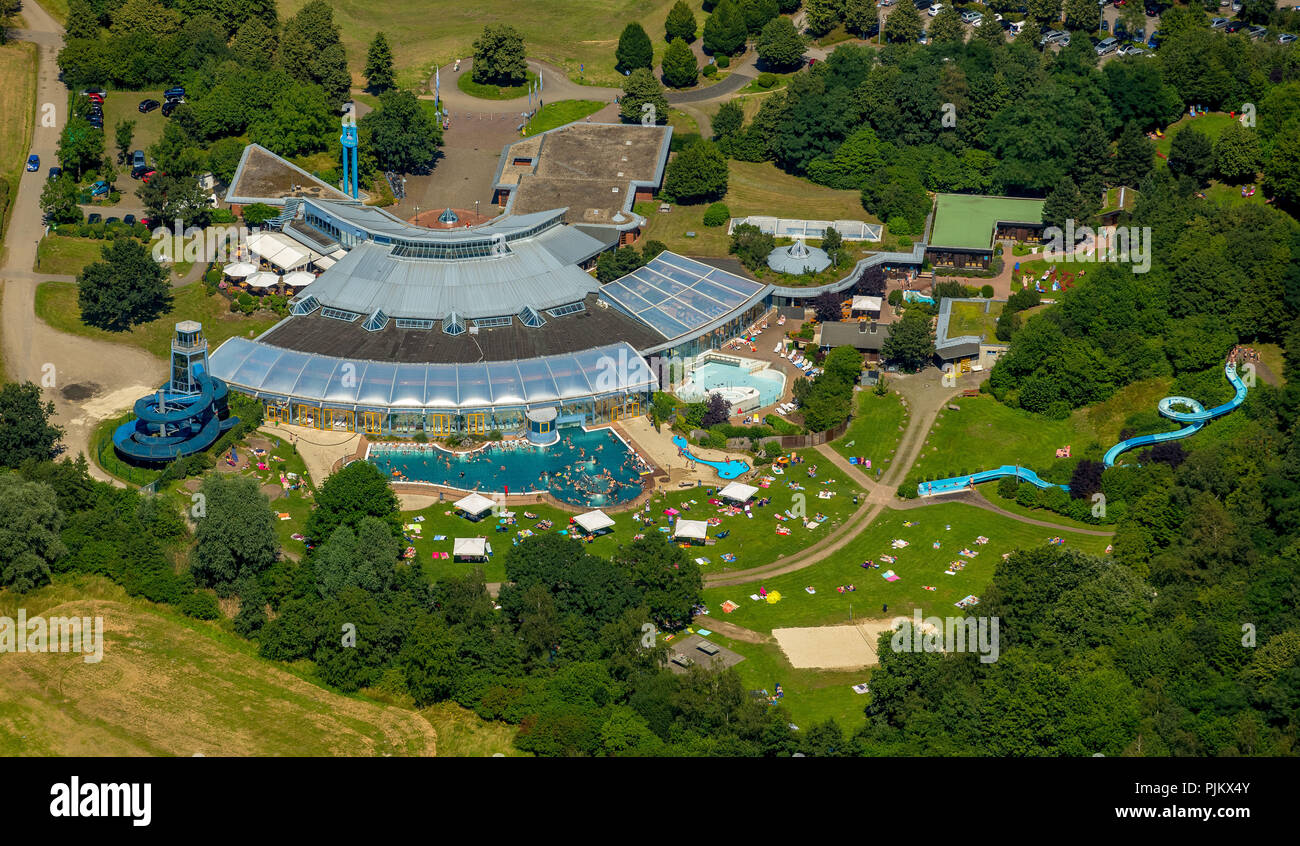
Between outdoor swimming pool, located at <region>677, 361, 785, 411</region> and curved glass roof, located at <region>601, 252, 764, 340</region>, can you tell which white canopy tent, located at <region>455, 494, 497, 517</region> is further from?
curved glass roof, located at <region>601, 252, 764, 340</region>

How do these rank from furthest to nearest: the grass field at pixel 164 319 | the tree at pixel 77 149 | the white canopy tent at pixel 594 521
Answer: the tree at pixel 77 149 → the grass field at pixel 164 319 → the white canopy tent at pixel 594 521

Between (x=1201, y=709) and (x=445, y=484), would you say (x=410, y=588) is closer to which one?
(x=445, y=484)

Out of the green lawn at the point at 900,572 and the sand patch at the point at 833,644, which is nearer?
the sand patch at the point at 833,644

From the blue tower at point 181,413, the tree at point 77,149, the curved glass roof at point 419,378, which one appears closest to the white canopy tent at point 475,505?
the curved glass roof at point 419,378

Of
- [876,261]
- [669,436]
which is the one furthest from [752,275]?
[669,436]

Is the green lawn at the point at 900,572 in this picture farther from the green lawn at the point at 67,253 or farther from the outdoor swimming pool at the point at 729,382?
the green lawn at the point at 67,253

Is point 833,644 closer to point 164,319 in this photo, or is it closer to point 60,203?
point 164,319
